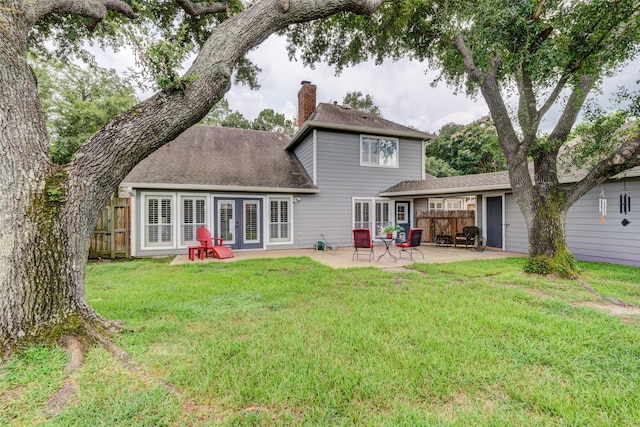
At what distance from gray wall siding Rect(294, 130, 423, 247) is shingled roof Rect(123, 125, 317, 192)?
80cm

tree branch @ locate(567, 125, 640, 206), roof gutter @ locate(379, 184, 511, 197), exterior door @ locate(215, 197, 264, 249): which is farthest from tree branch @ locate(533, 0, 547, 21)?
exterior door @ locate(215, 197, 264, 249)

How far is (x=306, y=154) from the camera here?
1186cm

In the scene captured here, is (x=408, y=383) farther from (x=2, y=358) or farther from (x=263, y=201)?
(x=263, y=201)

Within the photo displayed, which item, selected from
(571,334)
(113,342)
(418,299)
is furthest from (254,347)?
(571,334)

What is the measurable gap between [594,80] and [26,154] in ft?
→ 28.7

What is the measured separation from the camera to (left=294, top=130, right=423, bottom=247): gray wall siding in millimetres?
10977

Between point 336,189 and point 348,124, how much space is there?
104 inches

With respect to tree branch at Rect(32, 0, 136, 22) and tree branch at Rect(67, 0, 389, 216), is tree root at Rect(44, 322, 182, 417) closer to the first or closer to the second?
tree branch at Rect(67, 0, 389, 216)

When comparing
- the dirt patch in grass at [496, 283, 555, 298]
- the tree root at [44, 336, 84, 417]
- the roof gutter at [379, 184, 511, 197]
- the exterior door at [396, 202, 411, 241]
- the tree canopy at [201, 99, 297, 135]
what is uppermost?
the tree canopy at [201, 99, 297, 135]

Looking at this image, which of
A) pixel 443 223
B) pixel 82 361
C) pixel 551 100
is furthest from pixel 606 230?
pixel 82 361

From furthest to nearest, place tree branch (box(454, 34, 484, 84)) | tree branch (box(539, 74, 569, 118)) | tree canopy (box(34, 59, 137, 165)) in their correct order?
tree canopy (box(34, 59, 137, 165)), tree branch (box(454, 34, 484, 84)), tree branch (box(539, 74, 569, 118))

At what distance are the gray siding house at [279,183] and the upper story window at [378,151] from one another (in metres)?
0.04

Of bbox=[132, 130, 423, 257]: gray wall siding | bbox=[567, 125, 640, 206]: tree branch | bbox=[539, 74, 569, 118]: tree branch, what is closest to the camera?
bbox=[567, 125, 640, 206]: tree branch

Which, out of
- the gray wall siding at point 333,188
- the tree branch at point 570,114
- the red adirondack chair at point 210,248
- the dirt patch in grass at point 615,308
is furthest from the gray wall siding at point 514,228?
the red adirondack chair at point 210,248
